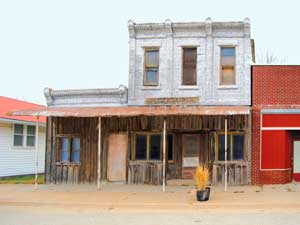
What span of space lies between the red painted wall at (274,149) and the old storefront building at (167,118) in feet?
2.31

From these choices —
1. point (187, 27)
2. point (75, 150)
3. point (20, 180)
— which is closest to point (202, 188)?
point (75, 150)

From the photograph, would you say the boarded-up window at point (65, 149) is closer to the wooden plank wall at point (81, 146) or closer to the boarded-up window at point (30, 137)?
the wooden plank wall at point (81, 146)

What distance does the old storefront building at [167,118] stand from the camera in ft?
64.6

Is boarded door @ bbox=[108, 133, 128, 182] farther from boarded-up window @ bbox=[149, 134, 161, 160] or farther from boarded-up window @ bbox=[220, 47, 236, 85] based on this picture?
boarded-up window @ bbox=[220, 47, 236, 85]

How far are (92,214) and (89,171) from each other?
723cm

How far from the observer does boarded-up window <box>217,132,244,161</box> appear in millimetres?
19578

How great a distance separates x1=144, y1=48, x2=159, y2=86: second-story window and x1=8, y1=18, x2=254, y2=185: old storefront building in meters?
0.05

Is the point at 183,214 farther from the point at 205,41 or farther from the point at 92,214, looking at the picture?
the point at 205,41

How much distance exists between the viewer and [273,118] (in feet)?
63.1

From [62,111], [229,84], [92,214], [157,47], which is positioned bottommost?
[92,214]

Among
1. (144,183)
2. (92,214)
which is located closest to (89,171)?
(144,183)

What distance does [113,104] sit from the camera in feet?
68.0

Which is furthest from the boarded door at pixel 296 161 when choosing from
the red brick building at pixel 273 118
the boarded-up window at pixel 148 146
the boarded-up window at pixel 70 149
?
the boarded-up window at pixel 70 149

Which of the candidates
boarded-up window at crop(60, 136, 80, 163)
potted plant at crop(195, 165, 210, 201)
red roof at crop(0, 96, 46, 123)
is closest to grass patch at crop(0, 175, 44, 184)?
boarded-up window at crop(60, 136, 80, 163)
